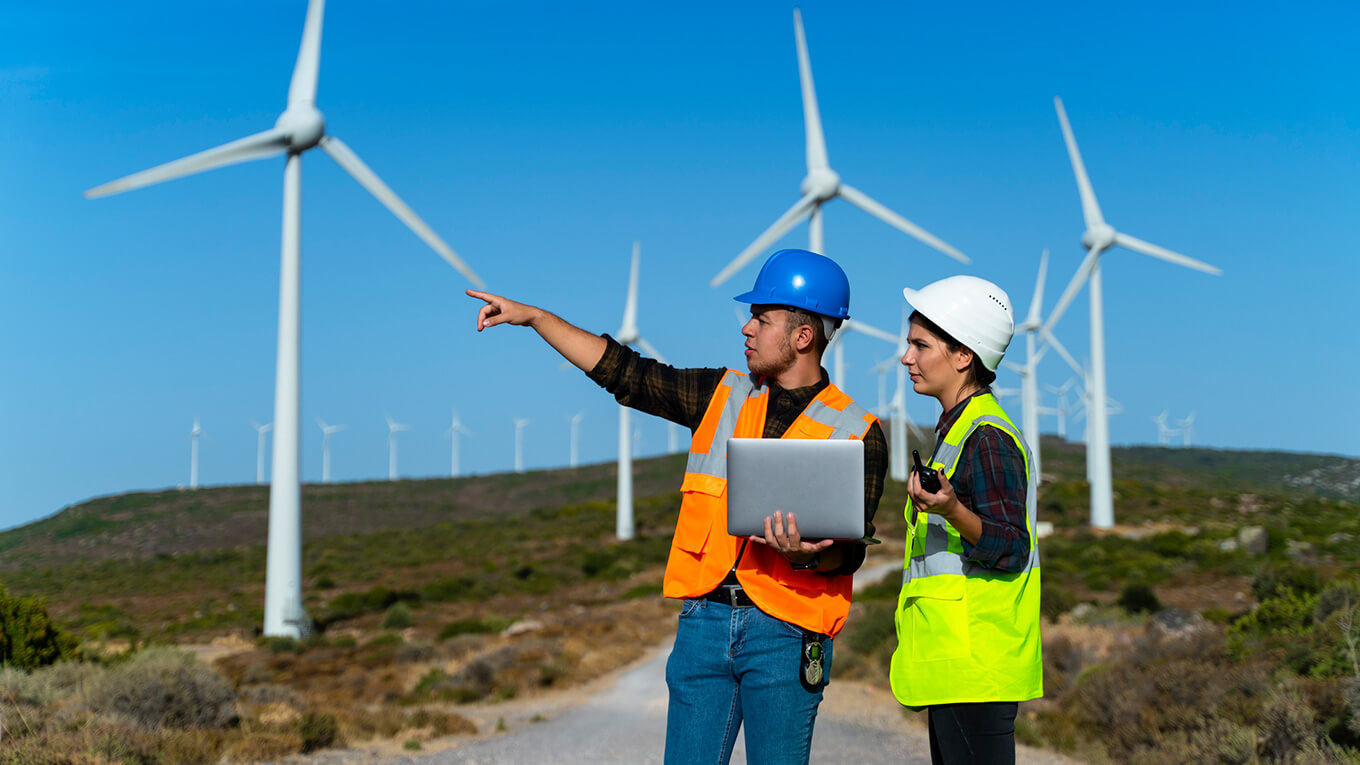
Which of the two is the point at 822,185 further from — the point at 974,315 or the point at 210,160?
the point at 974,315

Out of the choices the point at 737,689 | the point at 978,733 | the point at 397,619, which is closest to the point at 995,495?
the point at 978,733

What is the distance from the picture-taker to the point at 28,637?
13.4 metres

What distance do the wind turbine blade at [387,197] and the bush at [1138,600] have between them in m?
16.2

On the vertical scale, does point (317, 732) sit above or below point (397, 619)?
above

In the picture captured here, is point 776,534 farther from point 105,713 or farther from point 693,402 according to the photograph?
point 105,713

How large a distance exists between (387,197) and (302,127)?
361 centimetres

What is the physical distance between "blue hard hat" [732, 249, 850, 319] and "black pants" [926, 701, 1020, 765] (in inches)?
56.0

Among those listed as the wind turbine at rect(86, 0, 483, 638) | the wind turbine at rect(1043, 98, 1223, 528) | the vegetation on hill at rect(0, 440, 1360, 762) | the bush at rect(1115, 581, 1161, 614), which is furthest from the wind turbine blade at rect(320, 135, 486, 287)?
the wind turbine at rect(1043, 98, 1223, 528)

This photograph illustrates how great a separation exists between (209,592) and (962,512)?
155 ft

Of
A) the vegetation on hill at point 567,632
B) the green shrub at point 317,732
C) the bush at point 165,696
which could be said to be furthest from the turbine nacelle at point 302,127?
the green shrub at point 317,732

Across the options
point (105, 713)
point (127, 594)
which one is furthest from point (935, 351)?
point (127, 594)

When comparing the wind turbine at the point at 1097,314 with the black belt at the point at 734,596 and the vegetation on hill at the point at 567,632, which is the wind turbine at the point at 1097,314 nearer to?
the vegetation on hill at the point at 567,632

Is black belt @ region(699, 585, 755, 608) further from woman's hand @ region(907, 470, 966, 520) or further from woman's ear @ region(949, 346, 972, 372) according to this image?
woman's ear @ region(949, 346, 972, 372)

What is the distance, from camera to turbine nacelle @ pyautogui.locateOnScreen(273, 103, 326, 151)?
88.1 feet
